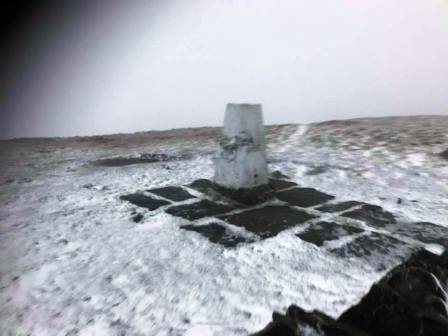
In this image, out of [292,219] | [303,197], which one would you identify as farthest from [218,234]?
[303,197]

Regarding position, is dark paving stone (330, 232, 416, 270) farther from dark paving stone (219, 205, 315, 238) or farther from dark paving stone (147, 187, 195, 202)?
dark paving stone (147, 187, 195, 202)

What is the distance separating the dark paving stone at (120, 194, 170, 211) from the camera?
7.59 ft

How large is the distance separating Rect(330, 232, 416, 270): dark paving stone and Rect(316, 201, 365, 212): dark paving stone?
0.40 meters

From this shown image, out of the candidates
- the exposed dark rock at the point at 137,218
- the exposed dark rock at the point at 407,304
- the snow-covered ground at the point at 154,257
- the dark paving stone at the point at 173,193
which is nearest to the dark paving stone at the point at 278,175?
the snow-covered ground at the point at 154,257

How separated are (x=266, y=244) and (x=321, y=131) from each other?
3.05 m

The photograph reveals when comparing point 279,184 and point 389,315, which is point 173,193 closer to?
point 279,184

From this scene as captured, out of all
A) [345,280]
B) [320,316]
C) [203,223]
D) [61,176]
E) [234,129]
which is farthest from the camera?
[61,176]

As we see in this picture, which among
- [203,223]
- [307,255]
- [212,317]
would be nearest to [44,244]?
[203,223]

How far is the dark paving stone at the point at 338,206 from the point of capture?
7.61 ft

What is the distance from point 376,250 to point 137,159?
96.0 inches

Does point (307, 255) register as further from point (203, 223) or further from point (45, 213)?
point (45, 213)

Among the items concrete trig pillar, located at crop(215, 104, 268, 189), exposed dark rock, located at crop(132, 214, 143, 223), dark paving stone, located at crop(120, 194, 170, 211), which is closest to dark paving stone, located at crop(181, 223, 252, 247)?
exposed dark rock, located at crop(132, 214, 143, 223)

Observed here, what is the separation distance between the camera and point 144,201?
239 cm

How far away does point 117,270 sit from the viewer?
1554 mm
